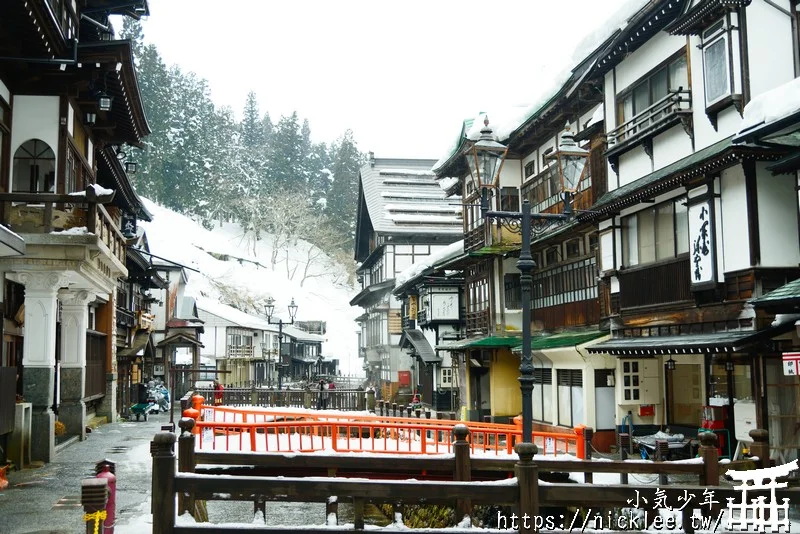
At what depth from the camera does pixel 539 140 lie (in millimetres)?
32250

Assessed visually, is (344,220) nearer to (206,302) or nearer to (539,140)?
(206,302)

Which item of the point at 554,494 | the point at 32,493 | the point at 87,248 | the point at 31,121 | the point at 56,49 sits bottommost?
the point at 32,493

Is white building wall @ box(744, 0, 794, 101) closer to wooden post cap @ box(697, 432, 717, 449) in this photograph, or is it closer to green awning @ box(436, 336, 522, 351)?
wooden post cap @ box(697, 432, 717, 449)

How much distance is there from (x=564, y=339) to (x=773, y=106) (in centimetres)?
1351

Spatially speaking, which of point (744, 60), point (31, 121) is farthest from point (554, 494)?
point (31, 121)

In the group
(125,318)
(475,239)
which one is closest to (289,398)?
(125,318)

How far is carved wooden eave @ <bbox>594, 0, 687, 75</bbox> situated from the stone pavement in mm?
16852

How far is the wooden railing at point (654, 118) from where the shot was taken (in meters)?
19.5

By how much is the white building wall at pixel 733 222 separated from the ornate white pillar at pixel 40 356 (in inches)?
617

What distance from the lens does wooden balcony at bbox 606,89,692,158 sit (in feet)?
63.7

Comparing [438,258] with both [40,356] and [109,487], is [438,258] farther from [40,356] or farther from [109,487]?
[109,487]

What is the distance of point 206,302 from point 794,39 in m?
69.9

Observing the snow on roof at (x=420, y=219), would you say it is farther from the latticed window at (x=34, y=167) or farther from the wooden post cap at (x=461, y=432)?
the wooden post cap at (x=461, y=432)

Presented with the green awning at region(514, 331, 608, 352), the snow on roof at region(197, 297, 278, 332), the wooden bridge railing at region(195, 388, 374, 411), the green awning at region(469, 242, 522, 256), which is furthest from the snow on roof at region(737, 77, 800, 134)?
the snow on roof at region(197, 297, 278, 332)
